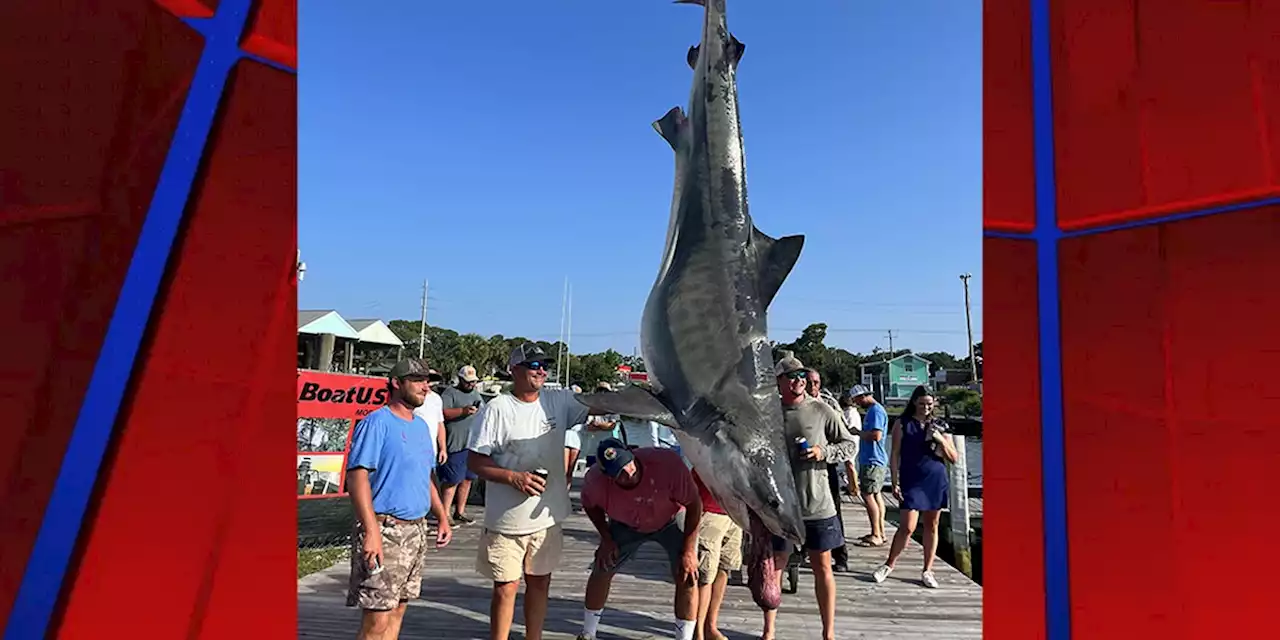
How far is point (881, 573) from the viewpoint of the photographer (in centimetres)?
555

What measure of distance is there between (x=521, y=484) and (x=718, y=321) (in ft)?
5.42

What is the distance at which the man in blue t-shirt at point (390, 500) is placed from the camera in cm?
299

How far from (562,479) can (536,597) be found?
1.98 ft

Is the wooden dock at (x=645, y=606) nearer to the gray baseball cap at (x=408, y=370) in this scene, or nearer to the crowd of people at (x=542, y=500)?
the crowd of people at (x=542, y=500)

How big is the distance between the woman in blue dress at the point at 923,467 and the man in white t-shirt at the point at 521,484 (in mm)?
3032

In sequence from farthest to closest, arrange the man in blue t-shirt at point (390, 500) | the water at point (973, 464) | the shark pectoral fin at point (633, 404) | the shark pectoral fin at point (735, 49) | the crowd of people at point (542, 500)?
the water at point (973, 464) → the crowd of people at point (542, 500) → the man in blue t-shirt at point (390, 500) → the shark pectoral fin at point (735, 49) → the shark pectoral fin at point (633, 404)

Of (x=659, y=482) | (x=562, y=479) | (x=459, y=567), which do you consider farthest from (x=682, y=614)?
(x=459, y=567)
